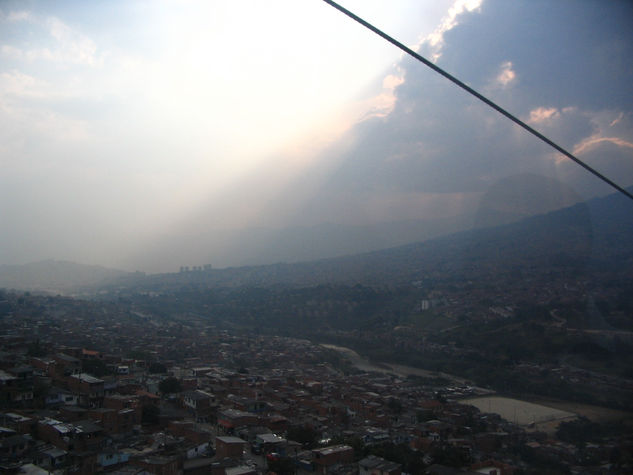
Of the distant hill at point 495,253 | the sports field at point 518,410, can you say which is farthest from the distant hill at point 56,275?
→ the sports field at point 518,410

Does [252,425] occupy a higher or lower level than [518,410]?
higher

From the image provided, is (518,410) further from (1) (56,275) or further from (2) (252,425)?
(1) (56,275)

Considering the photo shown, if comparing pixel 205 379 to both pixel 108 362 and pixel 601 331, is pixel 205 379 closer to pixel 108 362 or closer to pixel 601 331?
pixel 108 362

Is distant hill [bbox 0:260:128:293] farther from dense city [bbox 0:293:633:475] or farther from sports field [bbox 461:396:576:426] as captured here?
sports field [bbox 461:396:576:426]

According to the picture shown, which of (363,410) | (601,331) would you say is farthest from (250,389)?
(601,331)

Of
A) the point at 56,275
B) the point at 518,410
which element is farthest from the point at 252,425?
the point at 56,275
